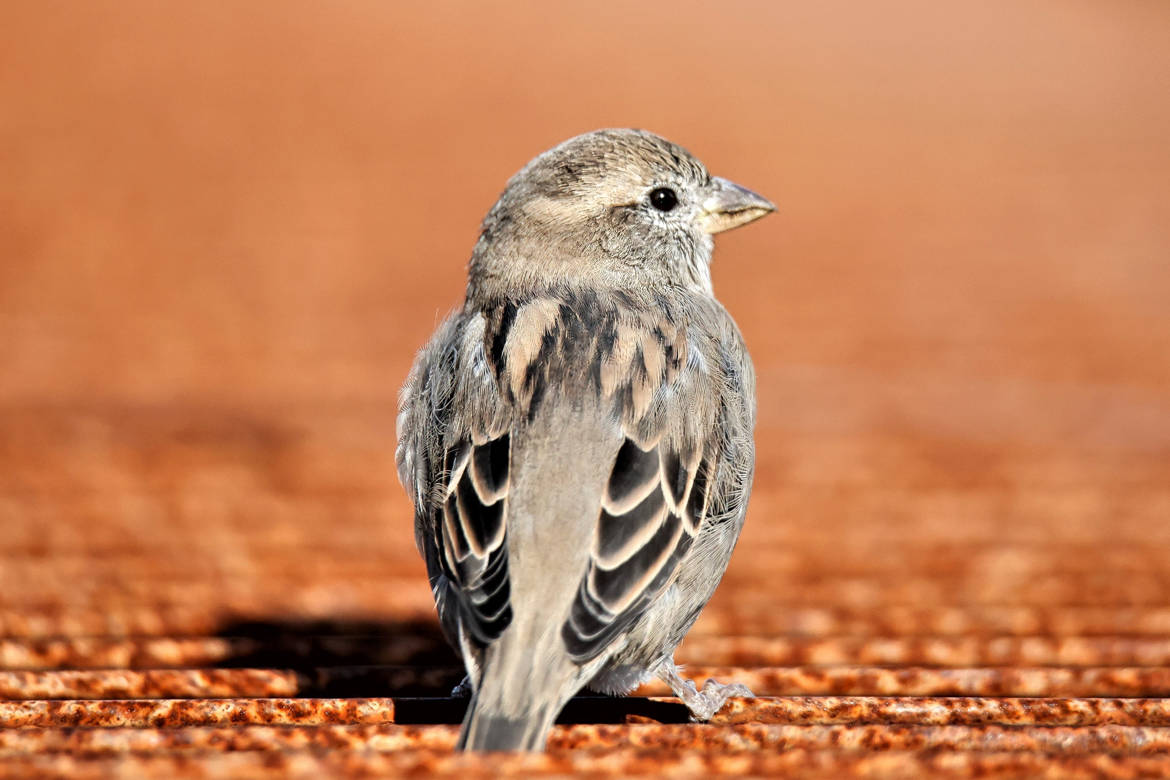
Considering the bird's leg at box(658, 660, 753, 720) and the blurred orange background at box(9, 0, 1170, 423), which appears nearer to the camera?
the bird's leg at box(658, 660, 753, 720)

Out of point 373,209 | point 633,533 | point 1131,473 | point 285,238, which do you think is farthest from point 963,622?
point 373,209

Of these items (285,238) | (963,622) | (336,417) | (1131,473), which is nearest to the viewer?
(963,622)

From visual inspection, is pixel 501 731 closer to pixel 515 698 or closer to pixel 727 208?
pixel 515 698

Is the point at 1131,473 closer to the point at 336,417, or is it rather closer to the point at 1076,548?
the point at 1076,548

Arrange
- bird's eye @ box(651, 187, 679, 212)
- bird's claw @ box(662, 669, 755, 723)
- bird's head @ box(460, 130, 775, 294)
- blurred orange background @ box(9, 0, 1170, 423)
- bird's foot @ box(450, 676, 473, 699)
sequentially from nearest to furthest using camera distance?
1. bird's claw @ box(662, 669, 755, 723)
2. bird's foot @ box(450, 676, 473, 699)
3. bird's head @ box(460, 130, 775, 294)
4. bird's eye @ box(651, 187, 679, 212)
5. blurred orange background @ box(9, 0, 1170, 423)

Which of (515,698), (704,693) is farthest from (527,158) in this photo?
(515,698)

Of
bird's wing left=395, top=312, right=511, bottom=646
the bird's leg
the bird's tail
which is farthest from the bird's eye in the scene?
the bird's tail

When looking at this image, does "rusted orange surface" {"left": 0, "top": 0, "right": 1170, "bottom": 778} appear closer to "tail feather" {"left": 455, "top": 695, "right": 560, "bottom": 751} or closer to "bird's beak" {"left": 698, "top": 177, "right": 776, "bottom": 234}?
"tail feather" {"left": 455, "top": 695, "right": 560, "bottom": 751}
